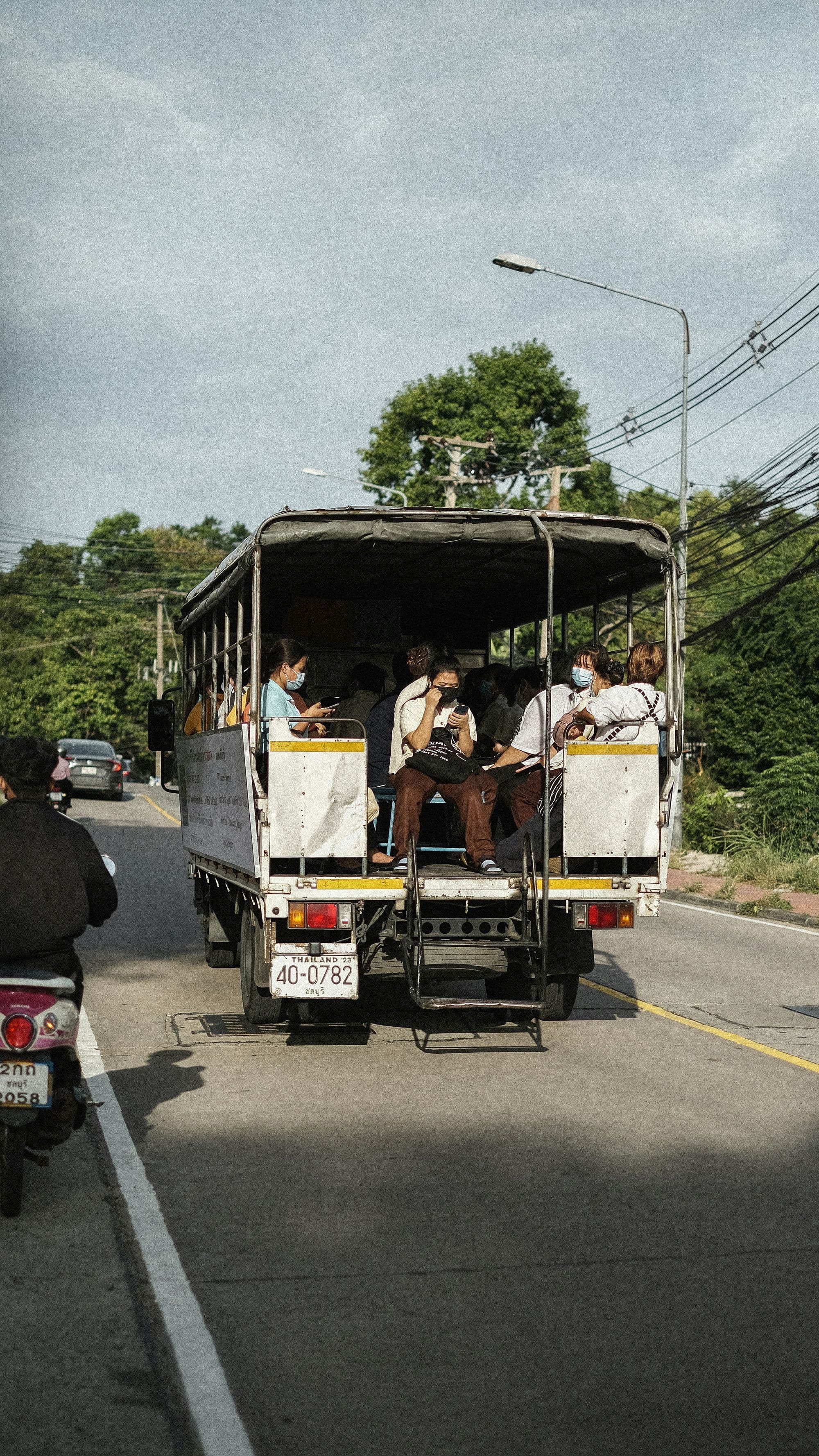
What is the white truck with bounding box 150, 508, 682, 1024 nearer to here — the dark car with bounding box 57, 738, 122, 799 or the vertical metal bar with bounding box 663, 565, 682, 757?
the vertical metal bar with bounding box 663, 565, 682, 757

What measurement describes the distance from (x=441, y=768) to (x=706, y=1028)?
2.42 meters

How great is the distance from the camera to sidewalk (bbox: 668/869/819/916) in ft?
62.6

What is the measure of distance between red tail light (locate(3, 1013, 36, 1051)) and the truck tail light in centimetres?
416

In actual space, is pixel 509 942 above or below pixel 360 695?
below

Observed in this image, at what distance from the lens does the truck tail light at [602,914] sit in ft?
29.8

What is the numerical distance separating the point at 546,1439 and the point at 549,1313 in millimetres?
871

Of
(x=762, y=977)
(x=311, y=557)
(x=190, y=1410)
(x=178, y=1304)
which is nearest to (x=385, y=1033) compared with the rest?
(x=311, y=557)

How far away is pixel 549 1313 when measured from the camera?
4734mm

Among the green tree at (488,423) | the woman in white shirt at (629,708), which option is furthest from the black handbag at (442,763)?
the green tree at (488,423)

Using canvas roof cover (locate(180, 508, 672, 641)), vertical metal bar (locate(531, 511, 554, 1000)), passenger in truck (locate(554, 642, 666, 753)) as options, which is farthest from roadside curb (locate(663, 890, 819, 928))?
vertical metal bar (locate(531, 511, 554, 1000))

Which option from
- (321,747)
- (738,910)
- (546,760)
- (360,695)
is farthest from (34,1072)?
(738,910)

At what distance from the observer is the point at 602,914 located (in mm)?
9148

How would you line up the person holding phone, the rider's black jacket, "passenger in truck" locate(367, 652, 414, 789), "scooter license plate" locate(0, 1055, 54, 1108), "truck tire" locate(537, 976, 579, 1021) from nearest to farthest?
"scooter license plate" locate(0, 1055, 54, 1108) → the rider's black jacket → the person holding phone → "truck tire" locate(537, 976, 579, 1021) → "passenger in truck" locate(367, 652, 414, 789)

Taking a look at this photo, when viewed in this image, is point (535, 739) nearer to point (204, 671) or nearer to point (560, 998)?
point (560, 998)
